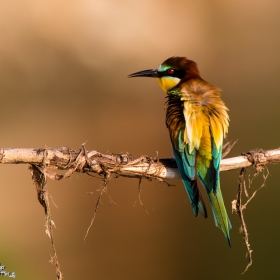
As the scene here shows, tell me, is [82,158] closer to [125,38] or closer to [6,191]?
[6,191]

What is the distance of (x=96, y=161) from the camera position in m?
2.18

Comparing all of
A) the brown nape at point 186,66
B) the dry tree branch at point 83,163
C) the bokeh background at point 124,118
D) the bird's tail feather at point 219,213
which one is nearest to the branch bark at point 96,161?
the dry tree branch at point 83,163

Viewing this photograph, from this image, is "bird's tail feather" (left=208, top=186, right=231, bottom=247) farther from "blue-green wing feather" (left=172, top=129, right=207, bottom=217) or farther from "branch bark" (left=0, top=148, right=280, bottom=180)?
"branch bark" (left=0, top=148, right=280, bottom=180)

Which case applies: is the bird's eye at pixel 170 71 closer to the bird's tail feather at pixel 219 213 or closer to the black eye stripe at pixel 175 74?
the black eye stripe at pixel 175 74

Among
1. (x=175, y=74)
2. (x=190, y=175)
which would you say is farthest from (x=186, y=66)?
(x=190, y=175)

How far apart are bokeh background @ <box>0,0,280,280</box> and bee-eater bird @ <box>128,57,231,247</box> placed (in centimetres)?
77

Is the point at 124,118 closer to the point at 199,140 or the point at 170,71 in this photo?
the point at 170,71

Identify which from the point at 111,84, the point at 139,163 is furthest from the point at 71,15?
the point at 139,163

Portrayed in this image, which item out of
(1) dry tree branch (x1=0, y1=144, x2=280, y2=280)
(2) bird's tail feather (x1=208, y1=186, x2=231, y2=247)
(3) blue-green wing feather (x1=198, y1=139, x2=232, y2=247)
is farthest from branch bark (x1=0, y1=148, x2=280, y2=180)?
(2) bird's tail feather (x1=208, y1=186, x2=231, y2=247)

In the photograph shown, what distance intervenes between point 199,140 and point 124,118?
3.85 metres

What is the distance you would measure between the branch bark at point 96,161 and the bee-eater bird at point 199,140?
0.39ft

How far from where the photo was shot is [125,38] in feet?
24.6

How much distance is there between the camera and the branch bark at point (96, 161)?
2076 millimetres

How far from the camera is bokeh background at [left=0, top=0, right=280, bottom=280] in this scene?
466 cm
